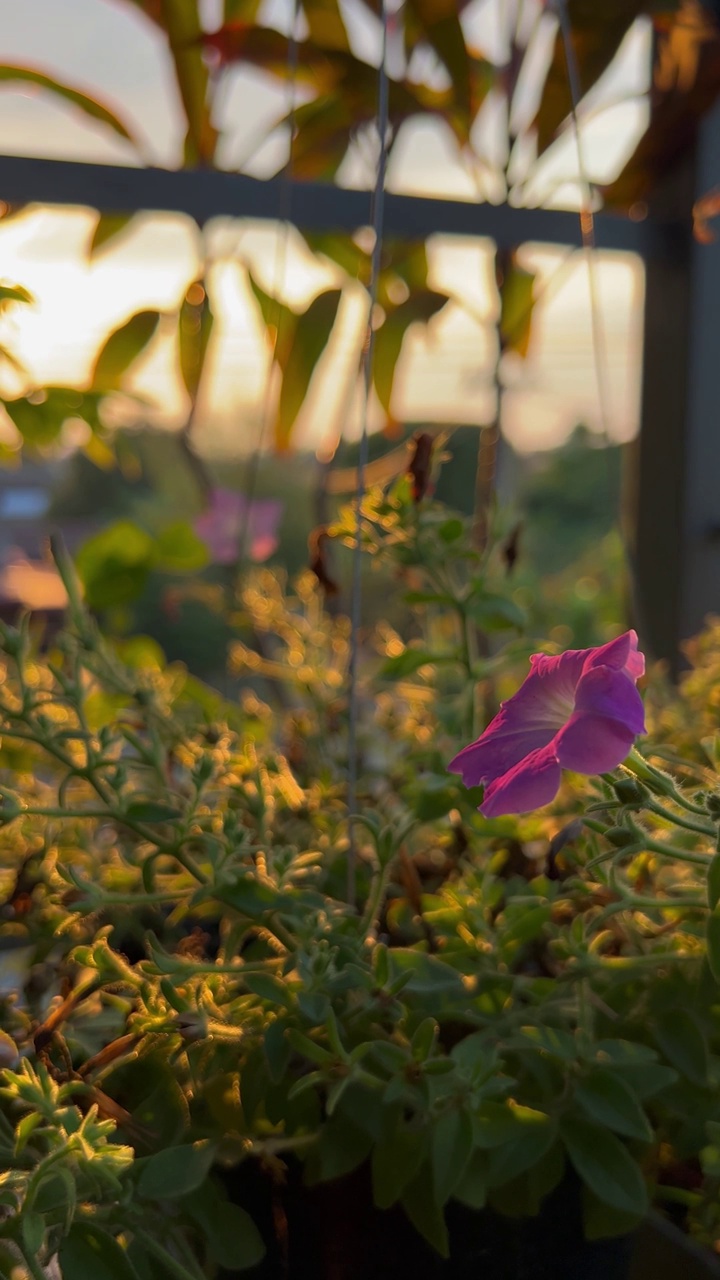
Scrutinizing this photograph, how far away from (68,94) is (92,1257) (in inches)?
46.4

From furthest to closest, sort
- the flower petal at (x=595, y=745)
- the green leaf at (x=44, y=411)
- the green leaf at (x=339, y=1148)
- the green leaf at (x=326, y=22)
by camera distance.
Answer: the green leaf at (x=326, y=22)
the green leaf at (x=44, y=411)
the green leaf at (x=339, y=1148)
the flower petal at (x=595, y=745)

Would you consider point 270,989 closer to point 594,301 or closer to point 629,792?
point 629,792

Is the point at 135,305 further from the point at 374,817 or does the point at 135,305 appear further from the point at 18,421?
the point at 374,817

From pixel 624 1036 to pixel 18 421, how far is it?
1.86 ft

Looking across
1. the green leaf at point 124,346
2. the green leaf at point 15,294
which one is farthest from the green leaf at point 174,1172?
the green leaf at point 124,346

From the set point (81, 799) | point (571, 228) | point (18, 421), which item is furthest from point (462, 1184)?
point (571, 228)

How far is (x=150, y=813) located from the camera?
0.46m

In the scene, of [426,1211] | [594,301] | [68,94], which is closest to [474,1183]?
[426,1211]

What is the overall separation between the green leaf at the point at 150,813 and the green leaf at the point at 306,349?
0.87 meters

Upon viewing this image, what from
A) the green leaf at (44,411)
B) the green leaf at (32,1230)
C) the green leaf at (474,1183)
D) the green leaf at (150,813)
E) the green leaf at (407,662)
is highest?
the green leaf at (44,411)

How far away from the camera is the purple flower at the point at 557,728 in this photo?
329 millimetres

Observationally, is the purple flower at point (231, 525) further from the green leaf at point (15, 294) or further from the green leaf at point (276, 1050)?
the green leaf at point (276, 1050)

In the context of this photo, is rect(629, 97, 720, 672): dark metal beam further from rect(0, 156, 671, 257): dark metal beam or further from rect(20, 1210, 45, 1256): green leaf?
rect(20, 1210, 45, 1256): green leaf

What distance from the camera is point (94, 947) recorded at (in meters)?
0.44
